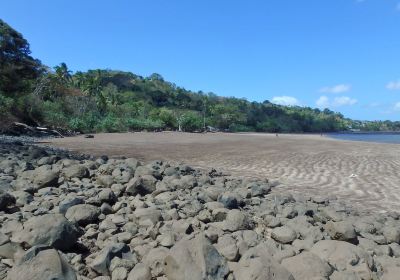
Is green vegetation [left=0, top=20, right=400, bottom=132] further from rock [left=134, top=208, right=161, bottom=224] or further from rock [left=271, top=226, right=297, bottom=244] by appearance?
rock [left=271, top=226, right=297, bottom=244]

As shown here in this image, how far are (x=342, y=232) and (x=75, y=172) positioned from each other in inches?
203

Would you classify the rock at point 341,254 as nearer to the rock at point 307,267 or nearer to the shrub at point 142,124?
the rock at point 307,267

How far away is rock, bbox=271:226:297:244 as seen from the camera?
507cm

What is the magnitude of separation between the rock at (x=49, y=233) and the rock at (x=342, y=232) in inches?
131

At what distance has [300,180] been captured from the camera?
11.3 metres

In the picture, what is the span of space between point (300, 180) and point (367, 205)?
124 inches

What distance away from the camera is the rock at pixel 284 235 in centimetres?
507

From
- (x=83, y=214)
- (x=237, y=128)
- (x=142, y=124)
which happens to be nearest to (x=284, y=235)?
(x=83, y=214)

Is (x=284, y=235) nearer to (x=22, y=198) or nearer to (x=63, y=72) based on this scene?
(x=22, y=198)

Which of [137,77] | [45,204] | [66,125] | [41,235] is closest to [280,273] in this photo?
[41,235]

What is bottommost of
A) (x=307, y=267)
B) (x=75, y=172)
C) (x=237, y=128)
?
(x=237, y=128)

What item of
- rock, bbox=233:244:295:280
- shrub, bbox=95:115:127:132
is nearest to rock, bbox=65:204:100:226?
rock, bbox=233:244:295:280

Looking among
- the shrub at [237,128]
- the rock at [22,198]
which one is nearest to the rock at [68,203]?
the rock at [22,198]

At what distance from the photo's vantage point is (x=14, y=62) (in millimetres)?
31266
